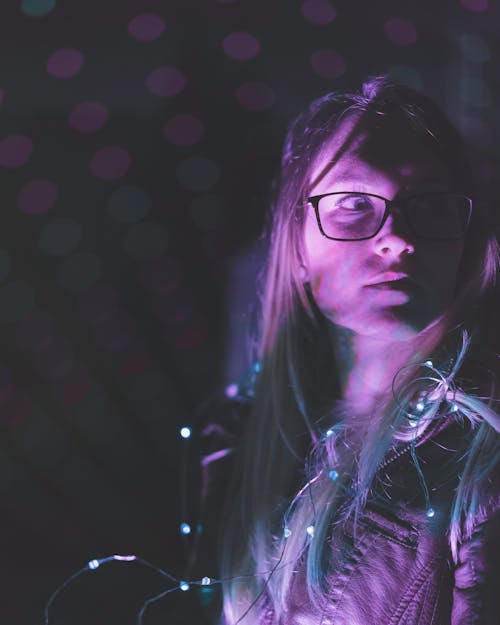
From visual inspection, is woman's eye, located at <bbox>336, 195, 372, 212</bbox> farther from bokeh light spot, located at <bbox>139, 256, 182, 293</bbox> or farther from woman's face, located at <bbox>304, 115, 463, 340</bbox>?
bokeh light spot, located at <bbox>139, 256, 182, 293</bbox>

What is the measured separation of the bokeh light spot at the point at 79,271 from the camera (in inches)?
51.9

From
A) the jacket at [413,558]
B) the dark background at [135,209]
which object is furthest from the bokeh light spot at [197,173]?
the jacket at [413,558]

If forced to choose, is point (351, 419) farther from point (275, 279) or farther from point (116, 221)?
point (116, 221)

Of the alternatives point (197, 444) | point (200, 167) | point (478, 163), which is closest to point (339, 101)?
point (478, 163)

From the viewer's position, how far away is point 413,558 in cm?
82

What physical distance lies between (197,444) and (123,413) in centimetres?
17

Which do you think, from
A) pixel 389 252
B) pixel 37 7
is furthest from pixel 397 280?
pixel 37 7

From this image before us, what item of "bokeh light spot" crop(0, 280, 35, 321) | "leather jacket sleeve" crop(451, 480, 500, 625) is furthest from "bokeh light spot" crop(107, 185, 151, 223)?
"leather jacket sleeve" crop(451, 480, 500, 625)

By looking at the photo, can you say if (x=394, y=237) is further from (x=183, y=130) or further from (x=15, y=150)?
(x=15, y=150)

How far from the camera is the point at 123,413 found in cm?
135

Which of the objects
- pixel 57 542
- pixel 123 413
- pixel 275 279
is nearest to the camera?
pixel 275 279

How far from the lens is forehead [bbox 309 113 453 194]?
0.91 meters

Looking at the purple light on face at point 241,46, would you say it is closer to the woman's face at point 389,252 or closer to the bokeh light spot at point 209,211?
the bokeh light spot at point 209,211

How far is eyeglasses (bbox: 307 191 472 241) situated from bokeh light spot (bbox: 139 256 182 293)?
485 millimetres
